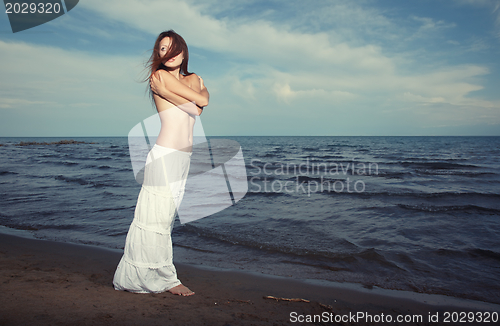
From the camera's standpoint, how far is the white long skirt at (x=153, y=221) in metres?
2.62

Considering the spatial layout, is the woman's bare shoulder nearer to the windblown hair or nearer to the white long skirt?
the windblown hair

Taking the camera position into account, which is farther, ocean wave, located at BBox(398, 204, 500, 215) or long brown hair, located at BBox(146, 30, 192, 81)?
ocean wave, located at BBox(398, 204, 500, 215)

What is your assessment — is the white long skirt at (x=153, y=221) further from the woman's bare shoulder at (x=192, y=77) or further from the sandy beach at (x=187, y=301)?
the woman's bare shoulder at (x=192, y=77)

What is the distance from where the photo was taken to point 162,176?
8.61 ft

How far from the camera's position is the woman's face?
2.43m

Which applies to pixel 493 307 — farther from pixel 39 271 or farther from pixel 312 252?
pixel 39 271

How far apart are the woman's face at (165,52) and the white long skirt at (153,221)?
761 millimetres

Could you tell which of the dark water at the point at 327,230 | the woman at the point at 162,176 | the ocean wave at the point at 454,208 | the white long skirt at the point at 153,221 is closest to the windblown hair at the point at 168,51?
the woman at the point at 162,176

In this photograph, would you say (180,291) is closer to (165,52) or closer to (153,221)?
(153,221)

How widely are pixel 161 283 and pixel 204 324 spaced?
0.70 metres

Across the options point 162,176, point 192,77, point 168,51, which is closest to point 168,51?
point 168,51

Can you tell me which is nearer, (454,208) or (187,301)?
(187,301)

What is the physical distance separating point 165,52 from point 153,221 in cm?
155

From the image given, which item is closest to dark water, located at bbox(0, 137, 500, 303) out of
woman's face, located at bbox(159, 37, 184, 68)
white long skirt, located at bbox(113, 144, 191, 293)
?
white long skirt, located at bbox(113, 144, 191, 293)
